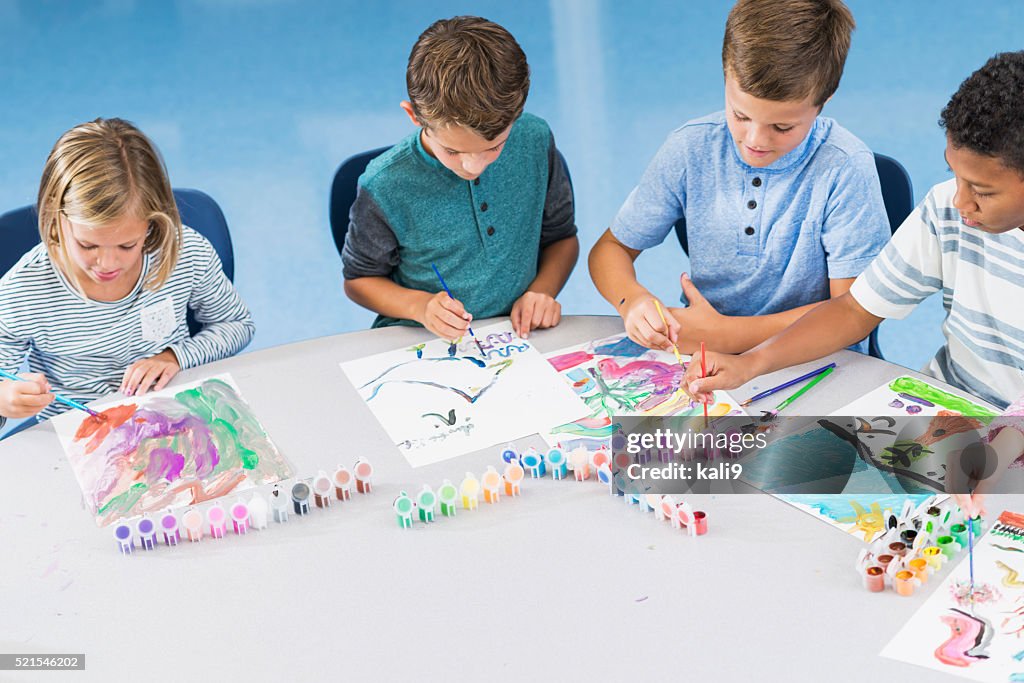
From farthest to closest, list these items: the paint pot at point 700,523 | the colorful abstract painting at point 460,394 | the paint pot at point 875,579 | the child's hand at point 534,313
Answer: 1. the child's hand at point 534,313
2. the colorful abstract painting at point 460,394
3. the paint pot at point 700,523
4. the paint pot at point 875,579

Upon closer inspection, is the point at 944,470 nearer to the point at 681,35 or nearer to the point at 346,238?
the point at 346,238

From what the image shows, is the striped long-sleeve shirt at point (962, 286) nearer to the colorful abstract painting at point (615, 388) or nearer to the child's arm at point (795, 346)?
the child's arm at point (795, 346)

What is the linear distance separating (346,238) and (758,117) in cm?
75

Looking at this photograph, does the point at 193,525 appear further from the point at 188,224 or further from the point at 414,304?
the point at 188,224

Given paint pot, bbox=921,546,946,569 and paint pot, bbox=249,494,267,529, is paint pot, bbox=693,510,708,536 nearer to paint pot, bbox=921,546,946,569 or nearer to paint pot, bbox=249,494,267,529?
paint pot, bbox=921,546,946,569

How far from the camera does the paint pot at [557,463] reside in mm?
1409

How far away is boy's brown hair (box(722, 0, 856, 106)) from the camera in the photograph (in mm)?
1528

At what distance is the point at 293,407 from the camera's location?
5.17 ft

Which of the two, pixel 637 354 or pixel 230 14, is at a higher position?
pixel 230 14

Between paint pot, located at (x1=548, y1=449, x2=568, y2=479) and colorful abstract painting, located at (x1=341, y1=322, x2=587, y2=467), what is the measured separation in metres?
0.09

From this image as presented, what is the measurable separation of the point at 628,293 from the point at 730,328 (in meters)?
0.19

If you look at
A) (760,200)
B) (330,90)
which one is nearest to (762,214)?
(760,200)

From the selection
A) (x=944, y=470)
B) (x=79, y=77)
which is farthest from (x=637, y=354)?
(x=79, y=77)

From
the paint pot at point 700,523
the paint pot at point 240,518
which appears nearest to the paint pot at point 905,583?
the paint pot at point 700,523
